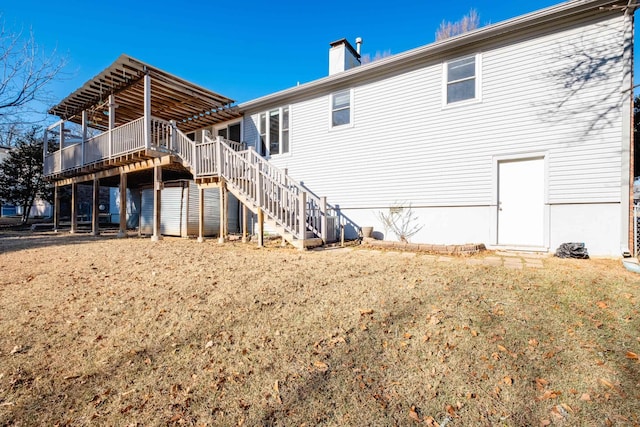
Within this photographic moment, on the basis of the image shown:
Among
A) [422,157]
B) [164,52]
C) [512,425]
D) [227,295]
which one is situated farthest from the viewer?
[164,52]

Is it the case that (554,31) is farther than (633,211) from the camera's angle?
Yes

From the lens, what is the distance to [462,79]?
24.8ft

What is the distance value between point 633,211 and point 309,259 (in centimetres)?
635

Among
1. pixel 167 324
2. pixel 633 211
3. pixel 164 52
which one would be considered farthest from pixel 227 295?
pixel 164 52

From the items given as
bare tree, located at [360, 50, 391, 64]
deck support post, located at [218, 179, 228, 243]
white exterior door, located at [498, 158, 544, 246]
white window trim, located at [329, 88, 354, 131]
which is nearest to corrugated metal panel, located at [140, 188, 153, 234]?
deck support post, located at [218, 179, 228, 243]

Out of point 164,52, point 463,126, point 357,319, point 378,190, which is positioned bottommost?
point 357,319

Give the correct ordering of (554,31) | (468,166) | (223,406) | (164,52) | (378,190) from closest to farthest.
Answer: (223,406), (554,31), (468,166), (378,190), (164,52)

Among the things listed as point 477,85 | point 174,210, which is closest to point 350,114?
point 477,85

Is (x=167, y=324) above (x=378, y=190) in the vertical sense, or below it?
below

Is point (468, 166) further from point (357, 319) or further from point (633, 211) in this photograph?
point (357, 319)

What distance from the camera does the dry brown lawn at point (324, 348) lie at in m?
2.13

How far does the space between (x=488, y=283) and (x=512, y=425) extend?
2483mm

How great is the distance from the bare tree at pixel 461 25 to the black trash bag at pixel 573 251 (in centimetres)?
1718

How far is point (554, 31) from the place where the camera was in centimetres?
659
